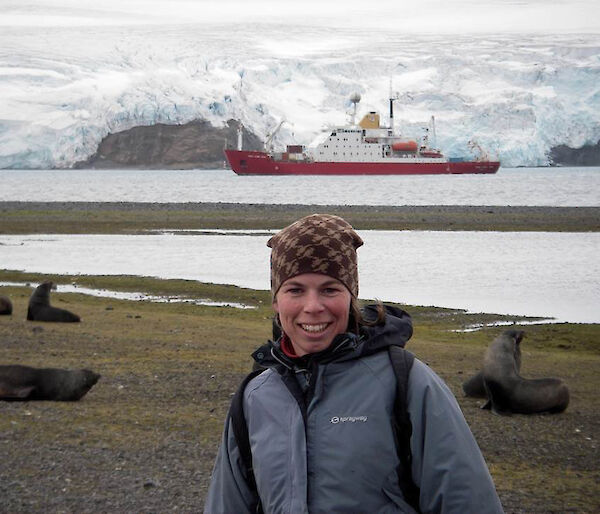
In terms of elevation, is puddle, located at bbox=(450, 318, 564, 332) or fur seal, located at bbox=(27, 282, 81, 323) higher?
fur seal, located at bbox=(27, 282, 81, 323)

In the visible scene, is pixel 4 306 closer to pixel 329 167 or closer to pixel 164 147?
pixel 329 167

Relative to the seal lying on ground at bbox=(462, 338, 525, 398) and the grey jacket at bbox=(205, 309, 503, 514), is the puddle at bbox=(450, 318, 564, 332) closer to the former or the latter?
the seal lying on ground at bbox=(462, 338, 525, 398)

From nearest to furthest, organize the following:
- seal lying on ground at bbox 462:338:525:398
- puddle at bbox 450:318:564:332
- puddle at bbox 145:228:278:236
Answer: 1. seal lying on ground at bbox 462:338:525:398
2. puddle at bbox 450:318:564:332
3. puddle at bbox 145:228:278:236

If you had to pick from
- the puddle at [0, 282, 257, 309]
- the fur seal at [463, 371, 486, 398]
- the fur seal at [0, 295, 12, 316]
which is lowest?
the puddle at [0, 282, 257, 309]

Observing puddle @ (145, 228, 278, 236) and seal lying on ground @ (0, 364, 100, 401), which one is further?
puddle @ (145, 228, 278, 236)

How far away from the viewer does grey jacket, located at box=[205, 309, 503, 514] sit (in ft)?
5.67

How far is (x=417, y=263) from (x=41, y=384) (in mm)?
11611

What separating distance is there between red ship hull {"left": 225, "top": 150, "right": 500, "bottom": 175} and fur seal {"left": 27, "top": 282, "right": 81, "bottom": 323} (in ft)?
205

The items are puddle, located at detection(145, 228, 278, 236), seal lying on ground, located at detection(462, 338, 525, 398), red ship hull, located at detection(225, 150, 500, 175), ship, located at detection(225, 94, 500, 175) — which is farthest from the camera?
red ship hull, located at detection(225, 150, 500, 175)

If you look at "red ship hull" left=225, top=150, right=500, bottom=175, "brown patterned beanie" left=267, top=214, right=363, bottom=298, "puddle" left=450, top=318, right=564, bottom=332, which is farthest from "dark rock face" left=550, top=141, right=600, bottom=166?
"brown patterned beanie" left=267, top=214, right=363, bottom=298

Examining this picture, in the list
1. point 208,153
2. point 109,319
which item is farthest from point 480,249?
point 208,153

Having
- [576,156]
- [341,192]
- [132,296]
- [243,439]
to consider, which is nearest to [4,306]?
[132,296]

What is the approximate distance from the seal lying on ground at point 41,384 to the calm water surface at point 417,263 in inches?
266

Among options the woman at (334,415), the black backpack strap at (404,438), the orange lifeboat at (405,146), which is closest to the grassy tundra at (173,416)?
the woman at (334,415)
